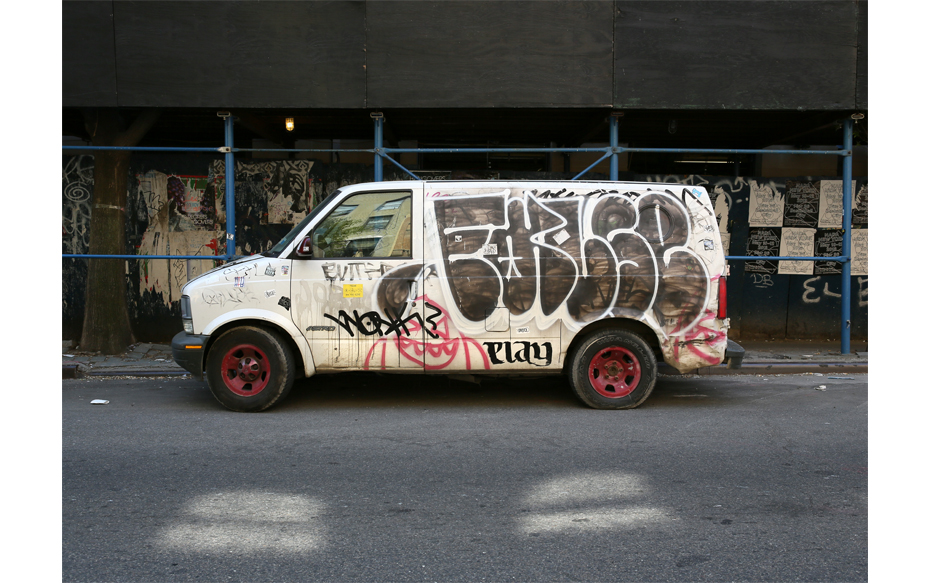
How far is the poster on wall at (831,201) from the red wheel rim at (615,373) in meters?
6.07

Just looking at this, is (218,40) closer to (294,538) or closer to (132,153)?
(132,153)

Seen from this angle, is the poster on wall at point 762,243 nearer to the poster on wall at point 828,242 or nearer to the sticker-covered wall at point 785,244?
the sticker-covered wall at point 785,244

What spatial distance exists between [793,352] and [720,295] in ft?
13.2

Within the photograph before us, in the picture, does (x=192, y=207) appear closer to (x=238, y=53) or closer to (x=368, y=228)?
(x=238, y=53)

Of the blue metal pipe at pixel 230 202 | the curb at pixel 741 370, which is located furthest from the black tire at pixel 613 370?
the blue metal pipe at pixel 230 202

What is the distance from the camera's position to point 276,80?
8594 millimetres

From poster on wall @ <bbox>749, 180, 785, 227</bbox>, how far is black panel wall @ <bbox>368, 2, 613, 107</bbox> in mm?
3373

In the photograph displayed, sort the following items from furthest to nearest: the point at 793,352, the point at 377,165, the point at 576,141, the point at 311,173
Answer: the point at 576,141
the point at 311,173
the point at 793,352
the point at 377,165

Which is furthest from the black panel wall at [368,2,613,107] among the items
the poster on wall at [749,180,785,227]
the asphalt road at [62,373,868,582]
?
the asphalt road at [62,373,868,582]

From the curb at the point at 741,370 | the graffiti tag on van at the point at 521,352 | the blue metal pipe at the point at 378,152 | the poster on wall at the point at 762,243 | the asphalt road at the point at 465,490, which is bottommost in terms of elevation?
the asphalt road at the point at 465,490

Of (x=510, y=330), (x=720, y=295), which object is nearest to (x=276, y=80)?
(x=510, y=330)

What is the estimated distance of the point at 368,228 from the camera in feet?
20.5

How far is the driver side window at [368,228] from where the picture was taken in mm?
6211

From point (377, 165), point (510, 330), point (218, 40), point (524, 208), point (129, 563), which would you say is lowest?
point (129, 563)
